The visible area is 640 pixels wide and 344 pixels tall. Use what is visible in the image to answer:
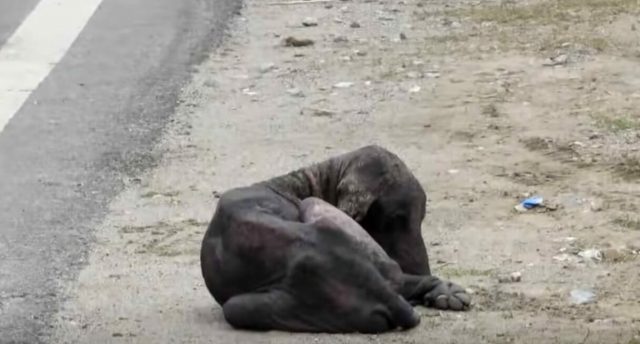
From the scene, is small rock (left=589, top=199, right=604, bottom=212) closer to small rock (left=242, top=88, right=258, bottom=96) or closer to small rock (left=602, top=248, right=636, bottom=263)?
small rock (left=602, top=248, right=636, bottom=263)

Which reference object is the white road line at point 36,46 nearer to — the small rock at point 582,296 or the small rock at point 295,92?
the small rock at point 295,92

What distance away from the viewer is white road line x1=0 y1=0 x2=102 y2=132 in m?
10.6

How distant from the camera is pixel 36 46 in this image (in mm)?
11859

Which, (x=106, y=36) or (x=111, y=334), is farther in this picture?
(x=106, y=36)

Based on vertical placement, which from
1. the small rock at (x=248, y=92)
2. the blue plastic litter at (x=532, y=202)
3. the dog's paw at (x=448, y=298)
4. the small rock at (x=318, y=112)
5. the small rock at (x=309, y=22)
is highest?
the dog's paw at (x=448, y=298)

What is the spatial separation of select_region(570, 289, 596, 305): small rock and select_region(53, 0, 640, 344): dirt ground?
4cm

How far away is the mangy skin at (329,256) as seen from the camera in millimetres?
5992

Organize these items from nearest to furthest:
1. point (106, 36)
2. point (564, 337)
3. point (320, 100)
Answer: point (564, 337) → point (320, 100) → point (106, 36)

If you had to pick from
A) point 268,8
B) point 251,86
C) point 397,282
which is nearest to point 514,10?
point 268,8

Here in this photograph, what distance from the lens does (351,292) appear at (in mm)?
6004

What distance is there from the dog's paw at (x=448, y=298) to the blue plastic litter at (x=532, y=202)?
72.5 inches

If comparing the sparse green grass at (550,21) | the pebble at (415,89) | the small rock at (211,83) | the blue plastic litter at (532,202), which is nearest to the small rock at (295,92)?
the small rock at (211,83)

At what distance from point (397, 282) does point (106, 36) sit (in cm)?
650

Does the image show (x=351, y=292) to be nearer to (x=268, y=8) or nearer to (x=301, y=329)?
(x=301, y=329)
